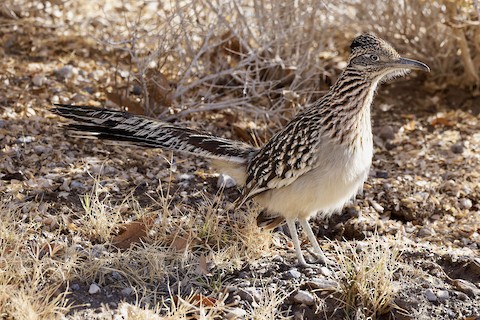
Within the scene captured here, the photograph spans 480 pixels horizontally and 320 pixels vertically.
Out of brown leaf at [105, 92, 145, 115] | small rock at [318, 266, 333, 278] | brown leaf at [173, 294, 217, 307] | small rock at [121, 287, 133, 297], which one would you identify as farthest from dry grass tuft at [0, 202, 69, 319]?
brown leaf at [105, 92, 145, 115]

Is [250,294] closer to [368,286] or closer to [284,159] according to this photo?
[368,286]

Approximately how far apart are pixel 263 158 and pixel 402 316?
1260 mm

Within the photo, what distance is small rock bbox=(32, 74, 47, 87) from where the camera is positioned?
6527 millimetres

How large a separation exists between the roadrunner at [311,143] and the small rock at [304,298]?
0.40 metres

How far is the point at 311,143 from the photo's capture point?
4.75 m

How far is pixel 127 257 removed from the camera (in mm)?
4633

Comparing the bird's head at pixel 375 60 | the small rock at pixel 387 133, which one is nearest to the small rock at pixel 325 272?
the bird's head at pixel 375 60

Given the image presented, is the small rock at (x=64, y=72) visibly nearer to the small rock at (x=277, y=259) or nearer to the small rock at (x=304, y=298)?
the small rock at (x=277, y=259)

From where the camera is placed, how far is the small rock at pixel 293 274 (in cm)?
467

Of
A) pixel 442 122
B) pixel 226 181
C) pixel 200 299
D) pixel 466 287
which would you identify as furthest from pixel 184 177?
pixel 442 122

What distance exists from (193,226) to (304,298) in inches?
38.6

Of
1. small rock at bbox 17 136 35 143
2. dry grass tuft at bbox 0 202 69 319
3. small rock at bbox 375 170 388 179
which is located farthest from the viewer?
small rock at bbox 375 170 388 179

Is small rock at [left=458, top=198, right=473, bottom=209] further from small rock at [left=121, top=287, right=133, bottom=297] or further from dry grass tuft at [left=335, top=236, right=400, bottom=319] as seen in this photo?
small rock at [left=121, top=287, right=133, bottom=297]

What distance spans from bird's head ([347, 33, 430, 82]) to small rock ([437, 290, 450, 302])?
1.24m
